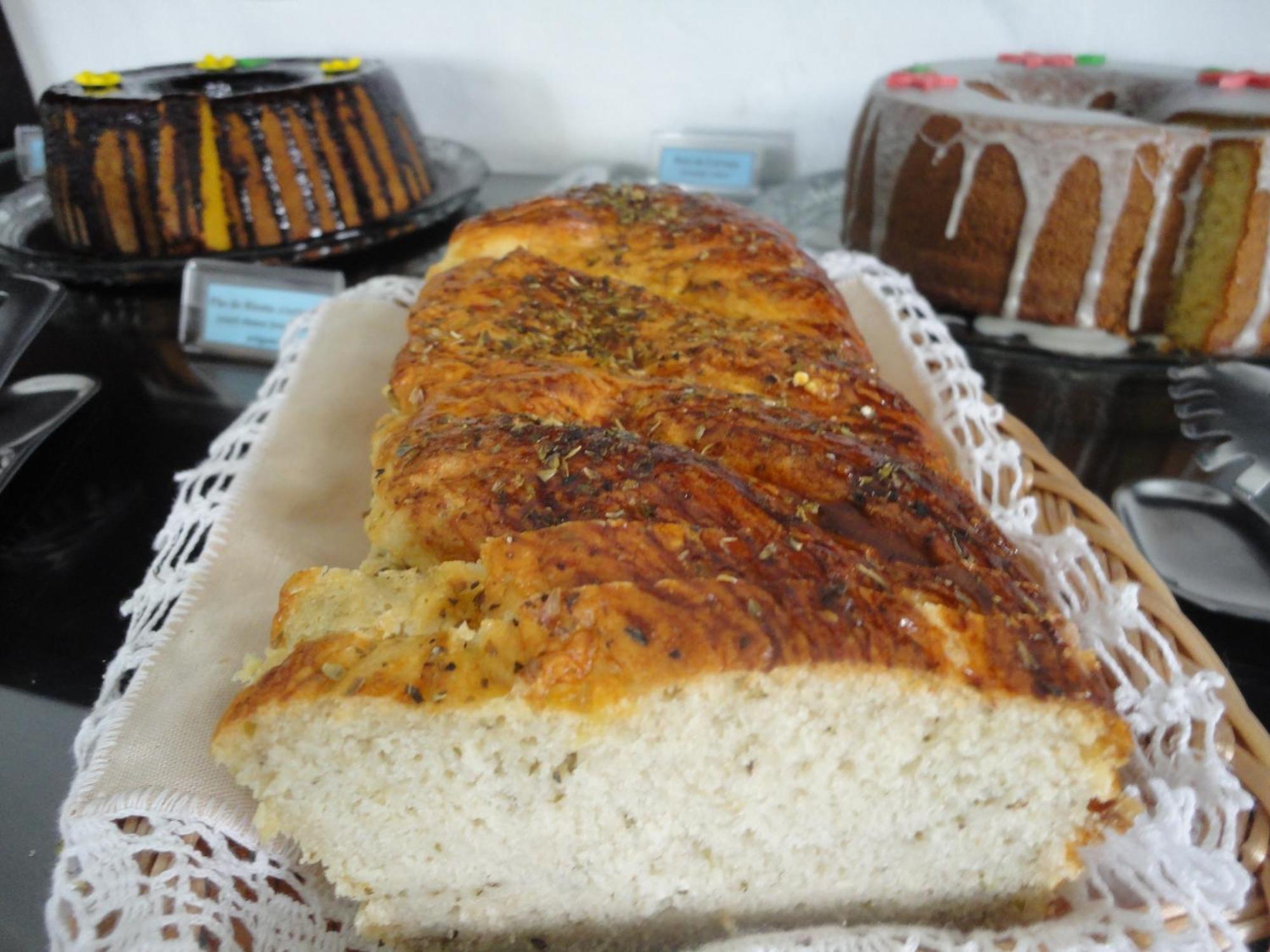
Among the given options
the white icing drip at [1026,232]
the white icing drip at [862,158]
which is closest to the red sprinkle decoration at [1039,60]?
the white icing drip at [862,158]

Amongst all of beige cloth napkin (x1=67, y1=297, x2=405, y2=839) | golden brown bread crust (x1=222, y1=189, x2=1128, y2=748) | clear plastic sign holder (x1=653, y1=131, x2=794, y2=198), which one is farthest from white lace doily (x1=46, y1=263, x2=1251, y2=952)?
clear plastic sign holder (x1=653, y1=131, x2=794, y2=198)

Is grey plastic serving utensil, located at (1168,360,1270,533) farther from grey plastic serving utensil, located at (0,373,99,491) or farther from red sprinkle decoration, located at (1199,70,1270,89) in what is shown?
grey plastic serving utensil, located at (0,373,99,491)

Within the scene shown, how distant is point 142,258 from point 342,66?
32.8 inches

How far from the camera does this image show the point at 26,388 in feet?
6.47

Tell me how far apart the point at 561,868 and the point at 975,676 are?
515mm

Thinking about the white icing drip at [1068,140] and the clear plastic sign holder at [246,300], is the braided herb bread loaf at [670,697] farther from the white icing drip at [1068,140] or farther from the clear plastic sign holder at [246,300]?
the white icing drip at [1068,140]

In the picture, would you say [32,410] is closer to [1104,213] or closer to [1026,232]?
[1026,232]

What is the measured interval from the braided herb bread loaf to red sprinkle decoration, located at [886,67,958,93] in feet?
5.26

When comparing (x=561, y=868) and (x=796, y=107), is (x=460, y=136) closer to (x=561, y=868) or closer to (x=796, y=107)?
(x=796, y=107)

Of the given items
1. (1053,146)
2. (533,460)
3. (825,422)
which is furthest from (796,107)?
(533,460)

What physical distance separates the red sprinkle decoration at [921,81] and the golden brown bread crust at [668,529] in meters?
1.32

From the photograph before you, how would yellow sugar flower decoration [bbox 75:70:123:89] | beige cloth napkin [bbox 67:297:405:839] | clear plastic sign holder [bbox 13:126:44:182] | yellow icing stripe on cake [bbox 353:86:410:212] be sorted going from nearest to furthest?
beige cloth napkin [bbox 67:297:405:839]
yellow sugar flower decoration [bbox 75:70:123:89]
yellow icing stripe on cake [bbox 353:86:410:212]
clear plastic sign holder [bbox 13:126:44:182]

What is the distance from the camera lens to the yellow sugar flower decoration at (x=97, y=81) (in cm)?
245

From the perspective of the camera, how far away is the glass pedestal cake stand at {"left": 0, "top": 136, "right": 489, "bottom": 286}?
98.7 inches
